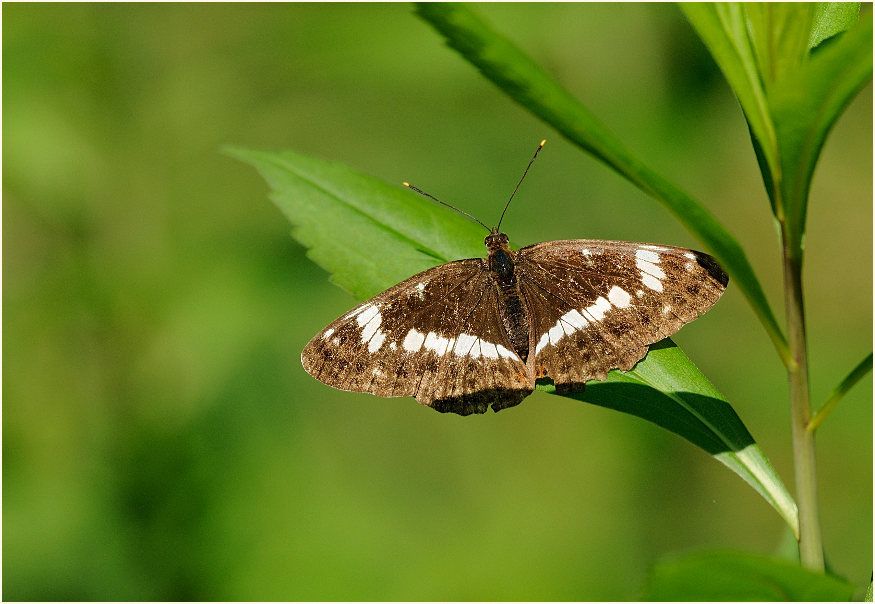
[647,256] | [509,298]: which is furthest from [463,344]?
[647,256]

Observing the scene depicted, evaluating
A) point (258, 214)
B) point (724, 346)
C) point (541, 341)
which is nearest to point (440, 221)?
point (541, 341)

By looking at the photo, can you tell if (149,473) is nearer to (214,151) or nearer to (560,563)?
(214,151)

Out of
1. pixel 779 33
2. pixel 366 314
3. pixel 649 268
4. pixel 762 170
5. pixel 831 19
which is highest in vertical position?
pixel 831 19

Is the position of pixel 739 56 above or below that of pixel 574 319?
above

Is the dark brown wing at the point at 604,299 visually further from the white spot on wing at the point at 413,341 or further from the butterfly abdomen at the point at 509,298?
the white spot on wing at the point at 413,341

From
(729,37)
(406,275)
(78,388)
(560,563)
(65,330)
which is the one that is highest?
(729,37)

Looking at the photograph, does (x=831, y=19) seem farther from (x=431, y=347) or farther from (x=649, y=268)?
(x=431, y=347)

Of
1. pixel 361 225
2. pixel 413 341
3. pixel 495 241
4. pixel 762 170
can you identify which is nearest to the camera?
pixel 762 170

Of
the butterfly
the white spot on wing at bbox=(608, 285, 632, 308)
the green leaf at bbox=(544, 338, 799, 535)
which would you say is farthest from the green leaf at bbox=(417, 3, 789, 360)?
the white spot on wing at bbox=(608, 285, 632, 308)
